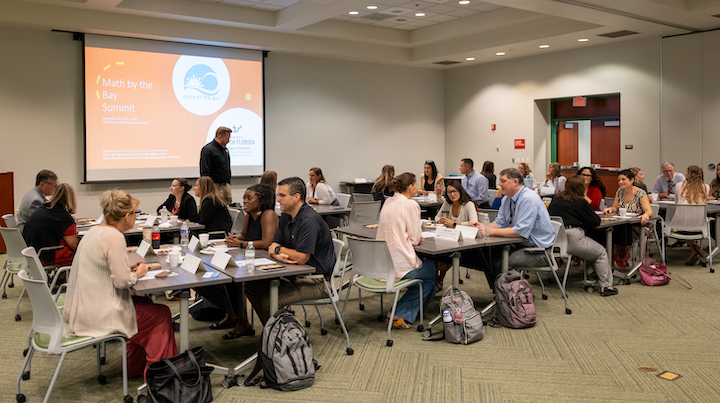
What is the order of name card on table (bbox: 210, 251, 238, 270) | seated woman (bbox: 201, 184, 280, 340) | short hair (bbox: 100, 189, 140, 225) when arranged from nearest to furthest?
short hair (bbox: 100, 189, 140, 225), name card on table (bbox: 210, 251, 238, 270), seated woman (bbox: 201, 184, 280, 340)

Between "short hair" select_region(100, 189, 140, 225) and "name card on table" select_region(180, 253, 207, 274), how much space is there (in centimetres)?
53

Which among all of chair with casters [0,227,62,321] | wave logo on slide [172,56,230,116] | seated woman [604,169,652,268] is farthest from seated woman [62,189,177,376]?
wave logo on slide [172,56,230,116]

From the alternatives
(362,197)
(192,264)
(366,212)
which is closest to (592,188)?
(366,212)

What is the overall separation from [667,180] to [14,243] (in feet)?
28.8

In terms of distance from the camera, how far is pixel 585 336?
4.67 meters

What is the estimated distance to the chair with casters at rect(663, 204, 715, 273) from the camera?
22.7ft

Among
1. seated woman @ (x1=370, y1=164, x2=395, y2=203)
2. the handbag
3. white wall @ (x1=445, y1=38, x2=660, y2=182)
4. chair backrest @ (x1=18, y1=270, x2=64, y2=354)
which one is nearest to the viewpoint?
chair backrest @ (x1=18, y1=270, x2=64, y2=354)

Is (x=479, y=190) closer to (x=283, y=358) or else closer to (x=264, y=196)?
(x=264, y=196)

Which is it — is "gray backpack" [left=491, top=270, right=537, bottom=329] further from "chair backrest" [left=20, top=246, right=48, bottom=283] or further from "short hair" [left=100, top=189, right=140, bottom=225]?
"chair backrest" [left=20, top=246, right=48, bottom=283]

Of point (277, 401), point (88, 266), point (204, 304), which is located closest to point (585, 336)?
point (277, 401)

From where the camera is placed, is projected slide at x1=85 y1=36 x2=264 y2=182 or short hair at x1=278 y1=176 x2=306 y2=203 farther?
projected slide at x1=85 y1=36 x2=264 y2=182

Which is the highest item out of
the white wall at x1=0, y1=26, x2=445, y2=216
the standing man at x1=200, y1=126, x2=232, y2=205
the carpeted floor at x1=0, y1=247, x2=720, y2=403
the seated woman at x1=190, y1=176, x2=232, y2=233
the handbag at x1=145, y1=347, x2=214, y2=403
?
the white wall at x1=0, y1=26, x2=445, y2=216

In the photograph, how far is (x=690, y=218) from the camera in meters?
6.97

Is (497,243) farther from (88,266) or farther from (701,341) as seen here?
(88,266)
